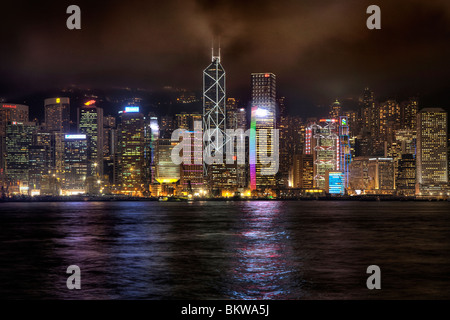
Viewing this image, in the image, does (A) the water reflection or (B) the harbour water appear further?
(B) the harbour water

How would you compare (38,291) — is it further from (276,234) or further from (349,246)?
(276,234)

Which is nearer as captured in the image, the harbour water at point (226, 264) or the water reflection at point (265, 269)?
the water reflection at point (265, 269)

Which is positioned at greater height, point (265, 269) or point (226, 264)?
point (265, 269)

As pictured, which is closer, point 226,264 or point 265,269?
point 265,269
